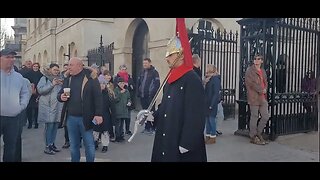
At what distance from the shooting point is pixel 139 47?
15133mm

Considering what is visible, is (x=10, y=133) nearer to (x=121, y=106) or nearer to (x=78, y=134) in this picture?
(x=78, y=134)

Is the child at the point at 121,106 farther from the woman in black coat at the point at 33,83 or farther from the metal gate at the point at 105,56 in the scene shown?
the metal gate at the point at 105,56

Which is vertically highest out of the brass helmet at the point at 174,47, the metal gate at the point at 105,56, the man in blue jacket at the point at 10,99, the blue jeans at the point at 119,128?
the metal gate at the point at 105,56

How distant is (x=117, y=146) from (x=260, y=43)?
3777 mm

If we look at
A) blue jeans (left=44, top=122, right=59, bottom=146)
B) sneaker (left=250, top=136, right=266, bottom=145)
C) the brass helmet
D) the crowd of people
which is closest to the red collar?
the crowd of people

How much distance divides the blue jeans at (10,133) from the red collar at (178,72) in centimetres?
240

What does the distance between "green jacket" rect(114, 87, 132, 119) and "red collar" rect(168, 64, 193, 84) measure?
3798 millimetres

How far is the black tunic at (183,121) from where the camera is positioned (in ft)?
11.5

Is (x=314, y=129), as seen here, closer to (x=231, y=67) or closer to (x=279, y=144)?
(x=279, y=144)

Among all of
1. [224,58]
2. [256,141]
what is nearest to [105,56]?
[224,58]

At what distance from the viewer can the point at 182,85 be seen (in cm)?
368

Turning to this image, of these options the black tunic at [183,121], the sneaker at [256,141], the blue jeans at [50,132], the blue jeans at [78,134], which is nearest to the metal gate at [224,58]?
the sneaker at [256,141]

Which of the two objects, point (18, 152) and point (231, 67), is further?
point (231, 67)
